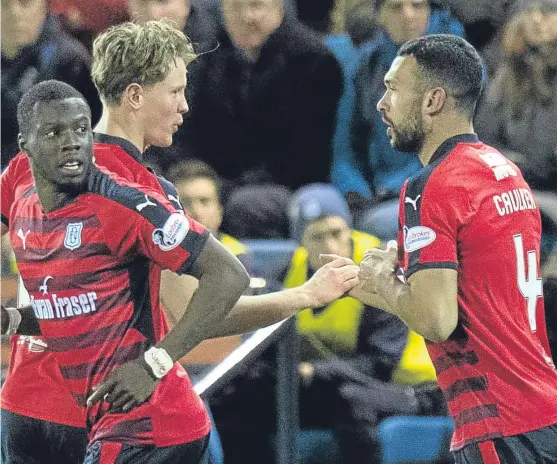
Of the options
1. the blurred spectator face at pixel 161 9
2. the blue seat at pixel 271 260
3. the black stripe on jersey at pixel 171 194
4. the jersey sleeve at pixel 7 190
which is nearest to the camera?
the black stripe on jersey at pixel 171 194

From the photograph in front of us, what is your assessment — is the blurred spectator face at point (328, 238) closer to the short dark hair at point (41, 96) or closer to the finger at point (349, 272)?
the finger at point (349, 272)

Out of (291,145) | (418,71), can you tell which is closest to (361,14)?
(291,145)

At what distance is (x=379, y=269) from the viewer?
11.8 ft

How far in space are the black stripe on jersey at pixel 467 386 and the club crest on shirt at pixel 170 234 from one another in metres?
0.83

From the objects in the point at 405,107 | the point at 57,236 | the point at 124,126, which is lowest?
the point at 57,236

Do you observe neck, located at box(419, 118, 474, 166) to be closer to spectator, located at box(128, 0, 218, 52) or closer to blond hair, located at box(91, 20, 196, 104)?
blond hair, located at box(91, 20, 196, 104)

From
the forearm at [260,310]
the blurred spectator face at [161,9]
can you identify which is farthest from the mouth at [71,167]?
the blurred spectator face at [161,9]

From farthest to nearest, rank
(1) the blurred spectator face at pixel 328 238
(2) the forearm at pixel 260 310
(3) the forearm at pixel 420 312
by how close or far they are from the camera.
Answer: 1. (1) the blurred spectator face at pixel 328 238
2. (2) the forearm at pixel 260 310
3. (3) the forearm at pixel 420 312

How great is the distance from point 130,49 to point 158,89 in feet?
0.44

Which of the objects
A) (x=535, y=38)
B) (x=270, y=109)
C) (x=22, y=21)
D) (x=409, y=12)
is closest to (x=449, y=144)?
(x=535, y=38)

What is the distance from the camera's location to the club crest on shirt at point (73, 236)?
3.38 m

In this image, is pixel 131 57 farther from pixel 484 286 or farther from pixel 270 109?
pixel 270 109

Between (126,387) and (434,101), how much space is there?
44.9 inches

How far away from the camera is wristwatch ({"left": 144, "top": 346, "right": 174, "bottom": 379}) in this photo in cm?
335
